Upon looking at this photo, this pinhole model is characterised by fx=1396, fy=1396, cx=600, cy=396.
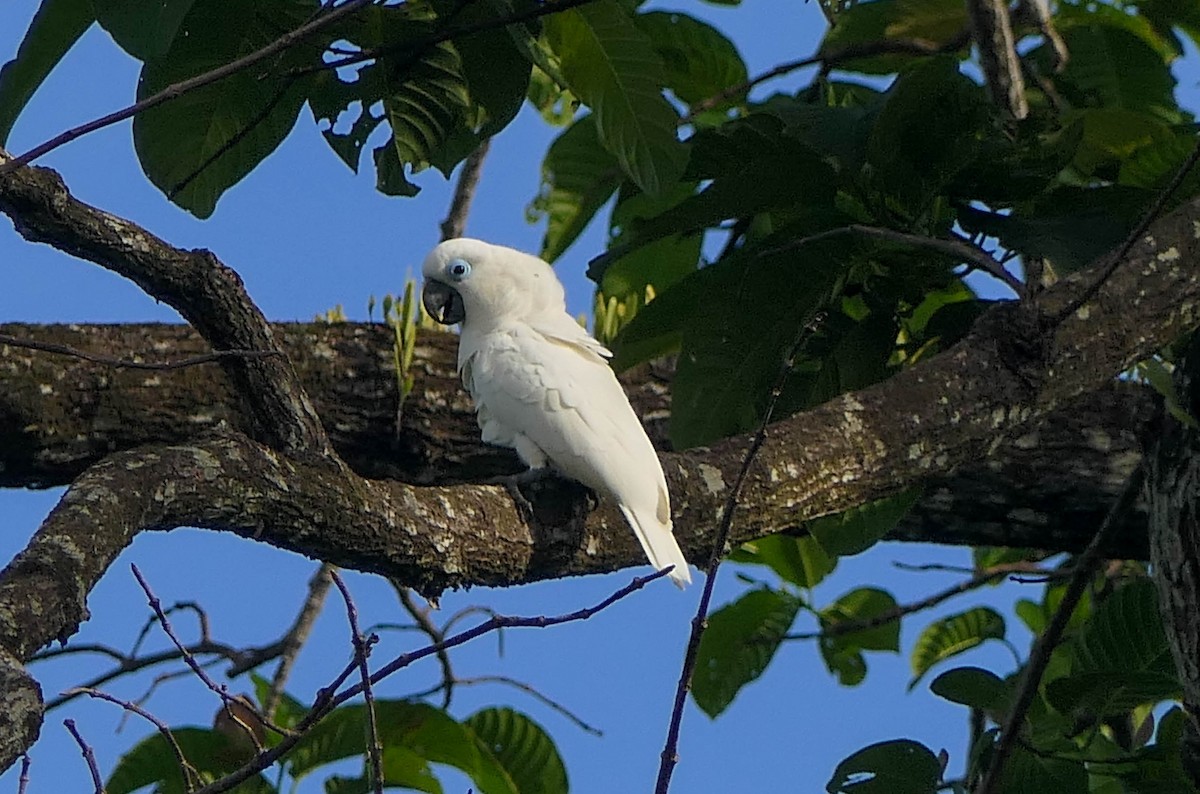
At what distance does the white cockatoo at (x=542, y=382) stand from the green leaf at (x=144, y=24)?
1015 mm

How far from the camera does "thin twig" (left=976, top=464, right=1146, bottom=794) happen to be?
217cm

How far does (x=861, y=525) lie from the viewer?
9.27ft

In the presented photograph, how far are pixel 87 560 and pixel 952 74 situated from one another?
163 cm

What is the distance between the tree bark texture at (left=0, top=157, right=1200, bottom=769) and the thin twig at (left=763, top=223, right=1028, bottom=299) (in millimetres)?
59

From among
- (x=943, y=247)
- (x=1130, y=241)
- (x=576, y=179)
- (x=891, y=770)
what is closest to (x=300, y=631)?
(x=576, y=179)

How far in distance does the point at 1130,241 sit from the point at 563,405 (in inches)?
48.6

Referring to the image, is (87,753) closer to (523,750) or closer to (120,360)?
(120,360)

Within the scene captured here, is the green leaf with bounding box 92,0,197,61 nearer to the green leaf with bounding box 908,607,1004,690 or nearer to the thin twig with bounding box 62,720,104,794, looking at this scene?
the thin twig with bounding box 62,720,104,794

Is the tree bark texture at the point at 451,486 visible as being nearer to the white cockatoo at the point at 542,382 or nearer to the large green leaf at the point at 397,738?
the white cockatoo at the point at 542,382

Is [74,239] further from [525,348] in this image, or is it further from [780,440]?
[525,348]

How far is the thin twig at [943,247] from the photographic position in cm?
229

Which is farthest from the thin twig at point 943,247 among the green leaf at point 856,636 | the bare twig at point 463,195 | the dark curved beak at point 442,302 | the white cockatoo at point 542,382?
the bare twig at point 463,195

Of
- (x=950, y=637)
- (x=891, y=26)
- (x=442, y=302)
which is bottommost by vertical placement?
(x=950, y=637)

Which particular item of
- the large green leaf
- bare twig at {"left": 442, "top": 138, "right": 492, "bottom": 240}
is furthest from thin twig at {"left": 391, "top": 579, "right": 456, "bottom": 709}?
bare twig at {"left": 442, "top": 138, "right": 492, "bottom": 240}
